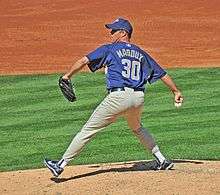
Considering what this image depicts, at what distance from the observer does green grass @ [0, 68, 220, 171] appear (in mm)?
10234

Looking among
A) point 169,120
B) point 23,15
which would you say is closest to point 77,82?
point 169,120

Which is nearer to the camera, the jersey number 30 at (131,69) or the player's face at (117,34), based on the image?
the jersey number 30 at (131,69)

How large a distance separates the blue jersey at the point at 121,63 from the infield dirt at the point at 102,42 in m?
1.01

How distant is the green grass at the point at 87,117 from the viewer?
10.2 m

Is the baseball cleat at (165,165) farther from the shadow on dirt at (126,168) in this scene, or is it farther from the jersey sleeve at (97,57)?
the jersey sleeve at (97,57)

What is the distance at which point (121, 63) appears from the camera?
309 inches

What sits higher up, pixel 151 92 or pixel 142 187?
pixel 142 187

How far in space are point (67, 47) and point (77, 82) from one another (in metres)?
5.62

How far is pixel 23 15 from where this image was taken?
26.3 metres

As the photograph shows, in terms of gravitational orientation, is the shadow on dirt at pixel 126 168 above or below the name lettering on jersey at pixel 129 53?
below

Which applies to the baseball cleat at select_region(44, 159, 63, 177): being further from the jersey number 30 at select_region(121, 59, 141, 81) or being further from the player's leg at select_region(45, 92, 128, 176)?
the jersey number 30 at select_region(121, 59, 141, 81)

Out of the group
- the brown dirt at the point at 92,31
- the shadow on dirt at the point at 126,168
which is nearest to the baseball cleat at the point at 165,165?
the shadow on dirt at the point at 126,168

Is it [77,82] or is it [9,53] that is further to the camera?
[9,53]

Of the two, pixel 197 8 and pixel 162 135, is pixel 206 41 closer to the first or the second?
pixel 197 8
